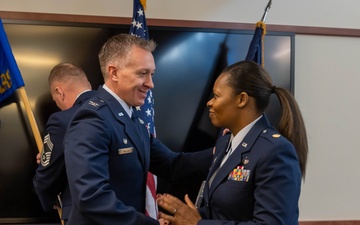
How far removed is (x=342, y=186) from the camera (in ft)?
9.06

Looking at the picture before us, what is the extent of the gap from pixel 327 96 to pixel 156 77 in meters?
1.29

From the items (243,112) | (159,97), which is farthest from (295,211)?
(159,97)

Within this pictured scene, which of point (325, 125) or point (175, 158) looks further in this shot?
point (325, 125)

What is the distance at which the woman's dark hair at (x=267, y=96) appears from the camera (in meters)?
1.32

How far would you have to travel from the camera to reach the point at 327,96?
2.75 metres

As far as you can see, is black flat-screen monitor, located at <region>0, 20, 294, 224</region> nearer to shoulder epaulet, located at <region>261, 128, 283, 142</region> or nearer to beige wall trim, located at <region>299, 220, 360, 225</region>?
beige wall trim, located at <region>299, 220, 360, 225</region>

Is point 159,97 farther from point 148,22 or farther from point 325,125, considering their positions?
point 325,125

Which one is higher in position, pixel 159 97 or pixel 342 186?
pixel 159 97

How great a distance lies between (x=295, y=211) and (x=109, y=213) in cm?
58

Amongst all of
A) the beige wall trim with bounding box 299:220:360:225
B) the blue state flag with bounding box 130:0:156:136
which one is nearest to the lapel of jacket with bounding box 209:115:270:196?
the blue state flag with bounding box 130:0:156:136

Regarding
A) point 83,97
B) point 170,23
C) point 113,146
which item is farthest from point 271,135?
point 170,23

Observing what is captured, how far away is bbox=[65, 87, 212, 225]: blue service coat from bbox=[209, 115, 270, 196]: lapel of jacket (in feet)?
0.87

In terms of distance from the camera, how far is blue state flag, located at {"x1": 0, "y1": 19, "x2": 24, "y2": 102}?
219 cm

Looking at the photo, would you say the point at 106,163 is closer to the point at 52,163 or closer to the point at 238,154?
the point at 238,154
